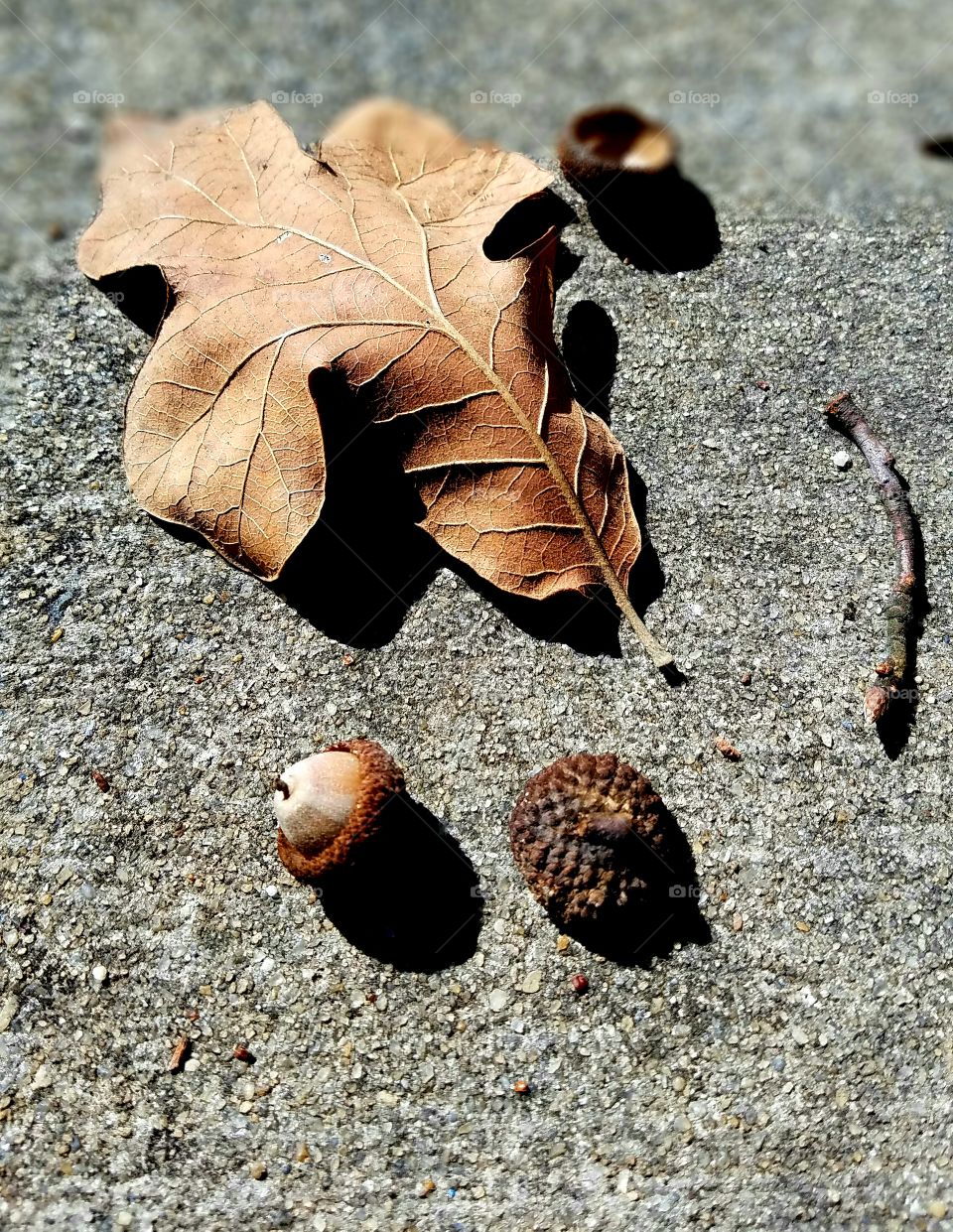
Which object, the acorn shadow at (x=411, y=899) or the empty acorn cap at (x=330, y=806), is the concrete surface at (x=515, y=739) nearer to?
the acorn shadow at (x=411, y=899)

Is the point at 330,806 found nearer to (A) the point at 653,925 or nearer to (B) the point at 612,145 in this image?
(A) the point at 653,925

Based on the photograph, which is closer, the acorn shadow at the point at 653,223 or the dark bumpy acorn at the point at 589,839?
the dark bumpy acorn at the point at 589,839

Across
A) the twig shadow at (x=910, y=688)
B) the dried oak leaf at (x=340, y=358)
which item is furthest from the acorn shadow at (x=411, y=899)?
the twig shadow at (x=910, y=688)

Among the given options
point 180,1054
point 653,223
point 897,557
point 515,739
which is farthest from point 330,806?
point 653,223

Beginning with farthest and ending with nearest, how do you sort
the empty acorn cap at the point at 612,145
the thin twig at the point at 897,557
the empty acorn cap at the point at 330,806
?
the empty acorn cap at the point at 612,145
the thin twig at the point at 897,557
the empty acorn cap at the point at 330,806

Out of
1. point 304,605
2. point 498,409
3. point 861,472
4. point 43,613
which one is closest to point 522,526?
point 498,409

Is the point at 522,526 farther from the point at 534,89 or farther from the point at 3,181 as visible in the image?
the point at 3,181
